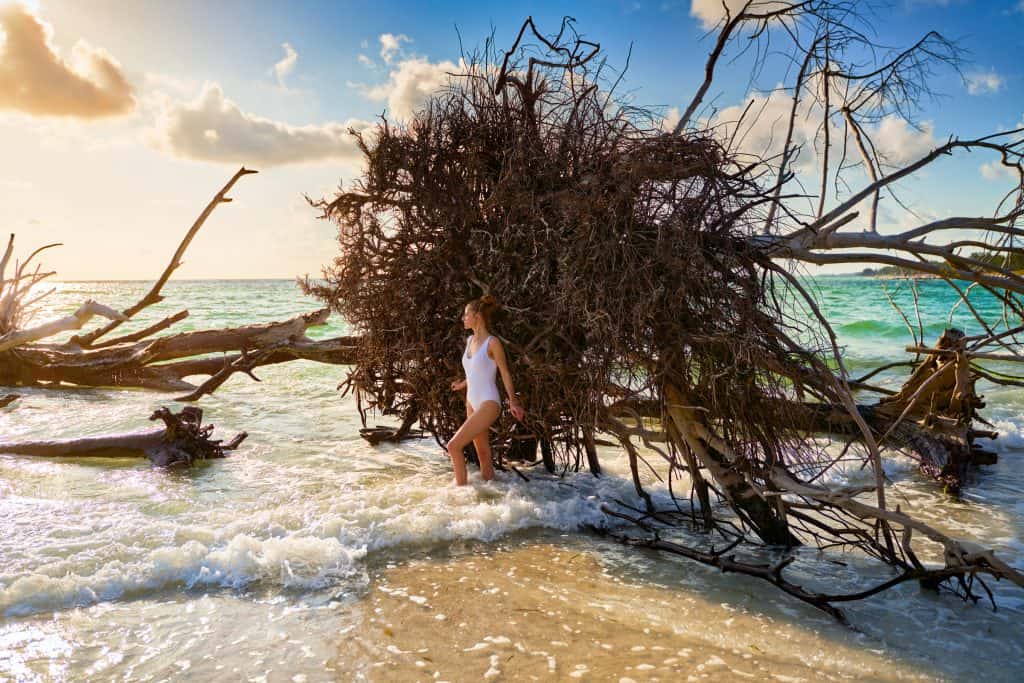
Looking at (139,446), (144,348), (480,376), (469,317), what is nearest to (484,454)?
(480,376)

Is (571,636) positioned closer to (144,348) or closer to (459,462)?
(459,462)

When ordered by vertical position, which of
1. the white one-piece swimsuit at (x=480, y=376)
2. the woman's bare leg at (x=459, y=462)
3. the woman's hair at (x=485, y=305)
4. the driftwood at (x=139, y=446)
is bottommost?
the driftwood at (x=139, y=446)

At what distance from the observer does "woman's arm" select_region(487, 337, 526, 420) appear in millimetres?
6754

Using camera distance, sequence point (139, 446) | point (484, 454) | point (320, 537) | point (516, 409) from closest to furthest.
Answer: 1. point (320, 537)
2. point (516, 409)
3. point (484, 454)
4. point (139, 446)

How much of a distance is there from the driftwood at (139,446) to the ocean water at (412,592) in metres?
0.44

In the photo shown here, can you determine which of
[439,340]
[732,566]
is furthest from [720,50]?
[732,566]

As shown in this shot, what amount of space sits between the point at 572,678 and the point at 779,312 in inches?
138

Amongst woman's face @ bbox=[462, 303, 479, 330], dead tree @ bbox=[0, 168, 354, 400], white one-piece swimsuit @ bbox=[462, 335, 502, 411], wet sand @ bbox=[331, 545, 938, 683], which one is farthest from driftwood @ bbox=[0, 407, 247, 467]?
wet sand @ bbox=[331, 545, 938, 683]

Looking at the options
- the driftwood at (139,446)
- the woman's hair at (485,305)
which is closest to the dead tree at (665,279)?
the woman's hair at (485,305)

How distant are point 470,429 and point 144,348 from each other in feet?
29.0

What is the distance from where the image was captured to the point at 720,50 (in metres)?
6.80

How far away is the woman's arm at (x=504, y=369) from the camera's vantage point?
6.75 m

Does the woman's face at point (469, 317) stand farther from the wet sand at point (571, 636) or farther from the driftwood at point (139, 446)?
the driftwood at point (139, 446)

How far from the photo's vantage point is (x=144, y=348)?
1335 cm
